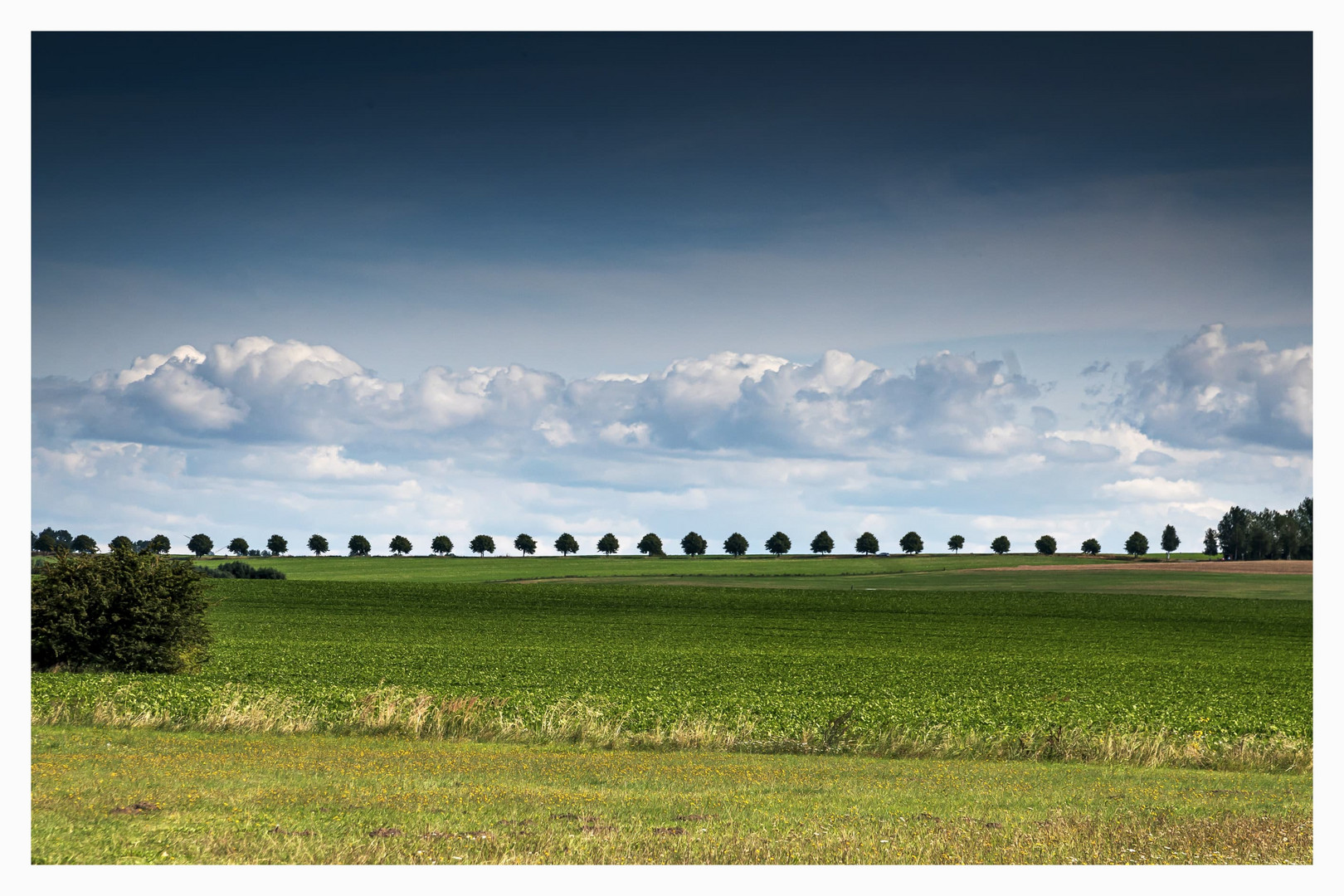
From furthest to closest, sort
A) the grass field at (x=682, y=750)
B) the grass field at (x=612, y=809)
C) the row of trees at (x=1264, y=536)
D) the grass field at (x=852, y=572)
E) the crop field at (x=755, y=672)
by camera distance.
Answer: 1. the row of trees at (x=1264, y=536)
2. the grass field at (x=852, y=572)
3. the crop field at (x=755, y=672)
4. the grass field at (x=682, y=750)
5. the grass field at (x=612, y=809)

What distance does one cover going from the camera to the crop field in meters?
19.4

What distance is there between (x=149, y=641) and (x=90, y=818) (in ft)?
64.2

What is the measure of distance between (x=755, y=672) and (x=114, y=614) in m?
20.0

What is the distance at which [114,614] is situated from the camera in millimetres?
27359

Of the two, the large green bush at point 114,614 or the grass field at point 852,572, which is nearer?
the large green bush at point 114,614

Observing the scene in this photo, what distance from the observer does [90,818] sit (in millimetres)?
10406

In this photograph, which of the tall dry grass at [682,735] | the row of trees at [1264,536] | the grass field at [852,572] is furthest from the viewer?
the row of trees at [1264,536]

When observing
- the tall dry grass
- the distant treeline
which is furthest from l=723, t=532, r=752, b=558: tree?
the tall dry grass

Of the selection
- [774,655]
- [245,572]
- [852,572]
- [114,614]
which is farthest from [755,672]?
[852,572]

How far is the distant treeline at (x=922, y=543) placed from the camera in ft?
368

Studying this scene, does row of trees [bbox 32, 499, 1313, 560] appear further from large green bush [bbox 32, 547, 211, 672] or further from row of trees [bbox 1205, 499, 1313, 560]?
large green bush [bbox 32, 547, 211, 672]

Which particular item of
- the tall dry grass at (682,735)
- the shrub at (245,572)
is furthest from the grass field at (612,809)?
the shrub at (245,572)

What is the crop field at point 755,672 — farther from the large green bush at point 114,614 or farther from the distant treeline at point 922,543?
the distant treeline at point 922,543
